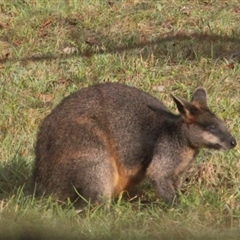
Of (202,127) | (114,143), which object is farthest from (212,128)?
(114,143)

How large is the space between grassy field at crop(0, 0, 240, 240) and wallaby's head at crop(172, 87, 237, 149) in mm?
442

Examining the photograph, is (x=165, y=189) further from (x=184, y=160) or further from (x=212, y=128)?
(x=212, y=128)

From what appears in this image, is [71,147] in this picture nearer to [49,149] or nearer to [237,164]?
[49,149]

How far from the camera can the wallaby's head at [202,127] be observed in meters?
7.28

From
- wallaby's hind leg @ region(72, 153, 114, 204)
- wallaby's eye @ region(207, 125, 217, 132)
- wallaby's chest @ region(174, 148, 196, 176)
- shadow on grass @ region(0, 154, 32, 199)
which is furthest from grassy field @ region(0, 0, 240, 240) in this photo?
wallaby's eye @ region(207, 125, 217, 132)

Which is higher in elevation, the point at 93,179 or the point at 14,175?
the point at 93,179

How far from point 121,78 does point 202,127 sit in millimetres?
2852

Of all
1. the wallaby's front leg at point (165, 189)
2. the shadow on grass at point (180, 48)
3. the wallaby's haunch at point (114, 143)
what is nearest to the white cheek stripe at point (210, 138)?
the wallaby's haunch at point (114, 143)

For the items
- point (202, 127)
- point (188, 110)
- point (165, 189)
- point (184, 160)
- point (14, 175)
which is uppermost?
point (188, 110)

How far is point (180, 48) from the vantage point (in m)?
10.7

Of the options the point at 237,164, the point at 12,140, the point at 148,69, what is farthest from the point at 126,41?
the point at 237,164

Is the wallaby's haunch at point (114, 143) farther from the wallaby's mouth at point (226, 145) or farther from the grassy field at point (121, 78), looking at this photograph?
the grassy field at point (121, 78)

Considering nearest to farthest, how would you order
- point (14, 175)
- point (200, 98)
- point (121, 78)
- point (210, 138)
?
point (210, 138), point (200, 98), point (14, 175), point (121, 78)

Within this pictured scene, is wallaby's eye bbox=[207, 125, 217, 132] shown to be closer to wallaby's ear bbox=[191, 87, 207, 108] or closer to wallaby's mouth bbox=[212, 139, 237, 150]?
wallaby's mouth bbox=[212, 139, 237, 150]
